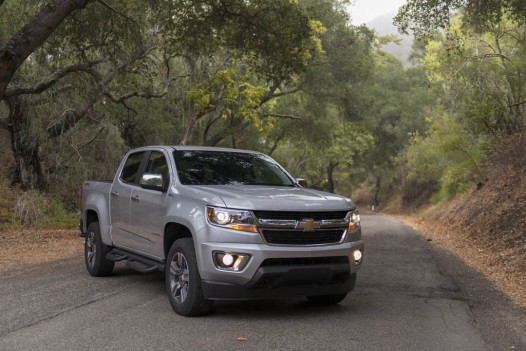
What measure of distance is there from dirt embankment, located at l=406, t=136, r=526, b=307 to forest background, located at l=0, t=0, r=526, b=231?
386mm

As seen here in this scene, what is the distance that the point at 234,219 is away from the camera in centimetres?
609

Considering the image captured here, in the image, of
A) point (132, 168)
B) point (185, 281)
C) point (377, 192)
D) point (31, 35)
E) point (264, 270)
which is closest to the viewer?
point (264, 270)

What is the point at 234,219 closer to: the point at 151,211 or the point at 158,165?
the point at 151,211

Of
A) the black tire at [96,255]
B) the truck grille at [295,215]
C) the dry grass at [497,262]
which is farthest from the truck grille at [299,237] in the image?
the black tire at [96,255]

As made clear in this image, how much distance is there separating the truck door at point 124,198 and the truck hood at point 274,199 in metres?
1.66

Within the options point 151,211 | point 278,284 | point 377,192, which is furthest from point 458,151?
point 377,192

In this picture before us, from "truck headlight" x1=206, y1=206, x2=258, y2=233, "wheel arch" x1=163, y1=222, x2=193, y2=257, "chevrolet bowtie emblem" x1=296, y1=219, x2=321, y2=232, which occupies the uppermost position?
"truck headlight" x1=206, y1=206, x2=258, y2=233

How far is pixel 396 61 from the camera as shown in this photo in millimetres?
51000

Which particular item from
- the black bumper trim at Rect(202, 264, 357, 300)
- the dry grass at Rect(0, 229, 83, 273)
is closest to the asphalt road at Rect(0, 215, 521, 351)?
the black bumper trim at Rect(202, 264, 357, 300)

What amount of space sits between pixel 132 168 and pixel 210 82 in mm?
12381

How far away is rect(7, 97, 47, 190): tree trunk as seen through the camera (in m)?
18.1

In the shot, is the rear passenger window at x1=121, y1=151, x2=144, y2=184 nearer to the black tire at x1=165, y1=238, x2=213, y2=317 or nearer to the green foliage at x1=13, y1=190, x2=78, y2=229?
the black tire at x1=165, y1=238, x2=213, y2=317

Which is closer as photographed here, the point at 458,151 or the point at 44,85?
the point at 44,85

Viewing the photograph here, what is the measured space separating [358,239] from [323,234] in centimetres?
60
